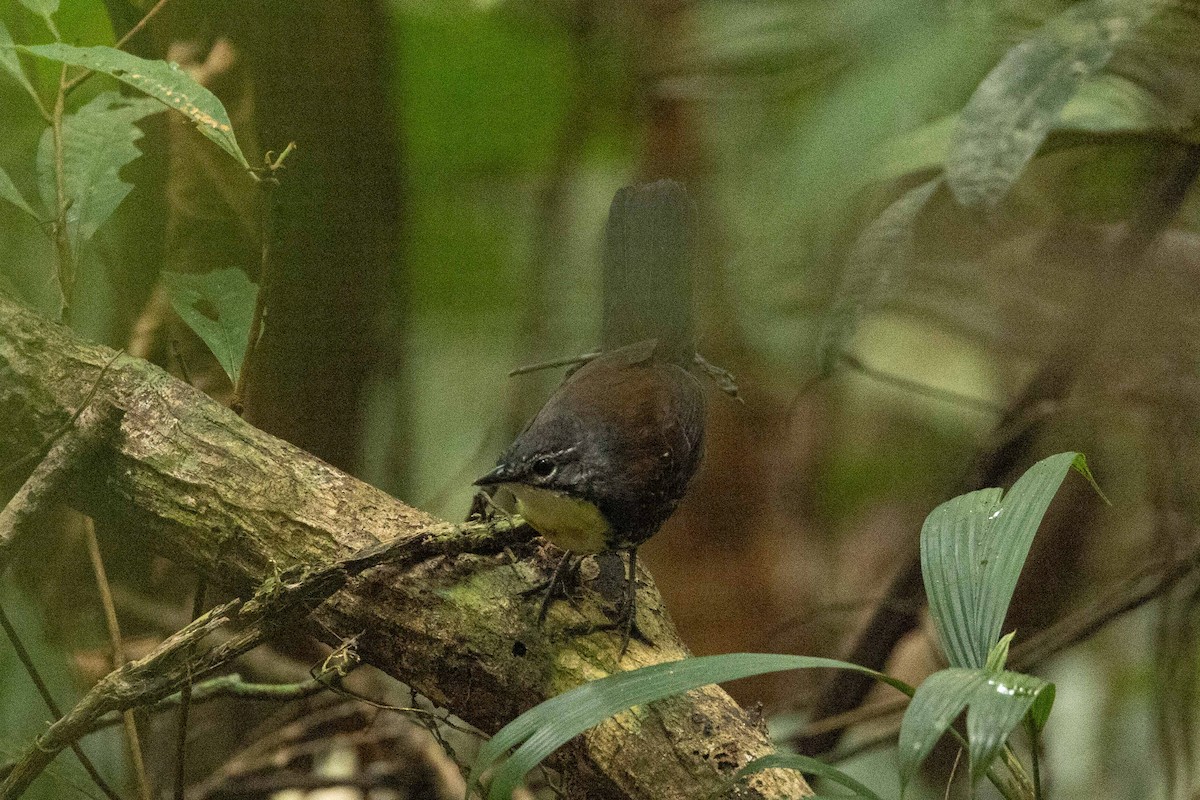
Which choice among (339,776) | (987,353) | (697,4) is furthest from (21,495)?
(987,353)

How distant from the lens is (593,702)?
123 cm

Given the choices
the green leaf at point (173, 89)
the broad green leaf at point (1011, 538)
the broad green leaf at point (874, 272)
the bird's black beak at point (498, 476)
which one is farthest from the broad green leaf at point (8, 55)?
the broad green leaf at point (874, 272)

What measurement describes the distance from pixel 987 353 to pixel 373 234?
9.17 ft

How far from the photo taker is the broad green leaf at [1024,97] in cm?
231

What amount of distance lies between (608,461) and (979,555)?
0.66 m

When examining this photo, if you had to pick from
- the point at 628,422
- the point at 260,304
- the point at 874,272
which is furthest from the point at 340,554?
the point at 874,272

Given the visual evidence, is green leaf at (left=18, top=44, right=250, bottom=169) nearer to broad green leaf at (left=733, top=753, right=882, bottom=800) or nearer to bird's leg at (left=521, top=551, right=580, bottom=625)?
bird's leg at (left=521, top=551, right=580, bottom=625)

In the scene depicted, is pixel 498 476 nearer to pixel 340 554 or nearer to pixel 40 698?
pixel 340 554

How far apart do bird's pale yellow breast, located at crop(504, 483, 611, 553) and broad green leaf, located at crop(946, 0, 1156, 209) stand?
1.23 meters

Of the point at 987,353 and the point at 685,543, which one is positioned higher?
the point at 987,353

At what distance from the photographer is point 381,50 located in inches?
117

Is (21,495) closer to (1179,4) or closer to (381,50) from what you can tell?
(381,50)

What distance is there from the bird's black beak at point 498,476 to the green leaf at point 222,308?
0.46 metres

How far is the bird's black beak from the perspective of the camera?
5.46 ft
